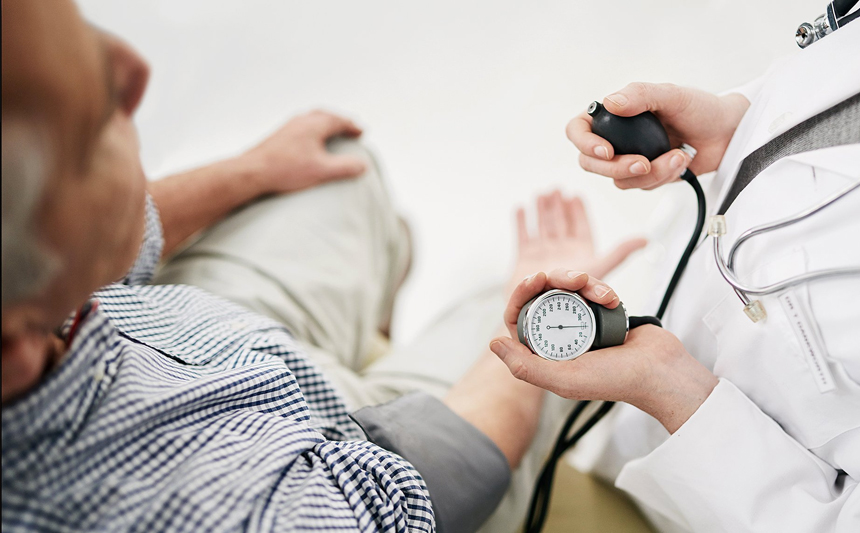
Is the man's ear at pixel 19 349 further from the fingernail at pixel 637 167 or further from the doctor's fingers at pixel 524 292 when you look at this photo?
the fingernail at pixel 637 167

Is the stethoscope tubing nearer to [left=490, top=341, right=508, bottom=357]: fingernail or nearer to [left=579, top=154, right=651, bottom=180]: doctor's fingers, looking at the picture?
[left=579, top=154, right=651, bottom=180]: doctor's fingers

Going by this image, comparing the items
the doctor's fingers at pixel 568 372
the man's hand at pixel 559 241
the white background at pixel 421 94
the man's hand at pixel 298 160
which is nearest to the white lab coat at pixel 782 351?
the doctor's fingers at pixel 568 372

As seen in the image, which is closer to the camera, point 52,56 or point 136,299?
point 52,56

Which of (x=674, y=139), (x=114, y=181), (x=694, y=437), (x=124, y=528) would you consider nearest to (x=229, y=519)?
(x=124, y=528)

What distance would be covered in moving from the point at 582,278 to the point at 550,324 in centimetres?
5

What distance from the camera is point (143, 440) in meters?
0.45

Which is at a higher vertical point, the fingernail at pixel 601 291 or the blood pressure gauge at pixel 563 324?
the fingernail at pixel 601 291

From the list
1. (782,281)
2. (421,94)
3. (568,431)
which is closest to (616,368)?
(782,281)

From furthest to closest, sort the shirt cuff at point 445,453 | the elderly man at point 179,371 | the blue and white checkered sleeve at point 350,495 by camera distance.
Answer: the shirt cuff at point 445,453 → the blue and white checkered sleeve at point 350,495 → the elderly man at point 179,371

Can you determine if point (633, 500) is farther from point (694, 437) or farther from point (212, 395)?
point (212, 395)

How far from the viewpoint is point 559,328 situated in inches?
20.5

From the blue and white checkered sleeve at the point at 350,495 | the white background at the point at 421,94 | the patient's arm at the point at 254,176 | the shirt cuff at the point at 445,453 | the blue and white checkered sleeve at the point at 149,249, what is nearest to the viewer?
the blue and white checkered sleeve at the point at 350,495

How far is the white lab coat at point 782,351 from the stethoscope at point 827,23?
0.6 inches

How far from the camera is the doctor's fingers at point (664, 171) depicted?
56 centimetres
